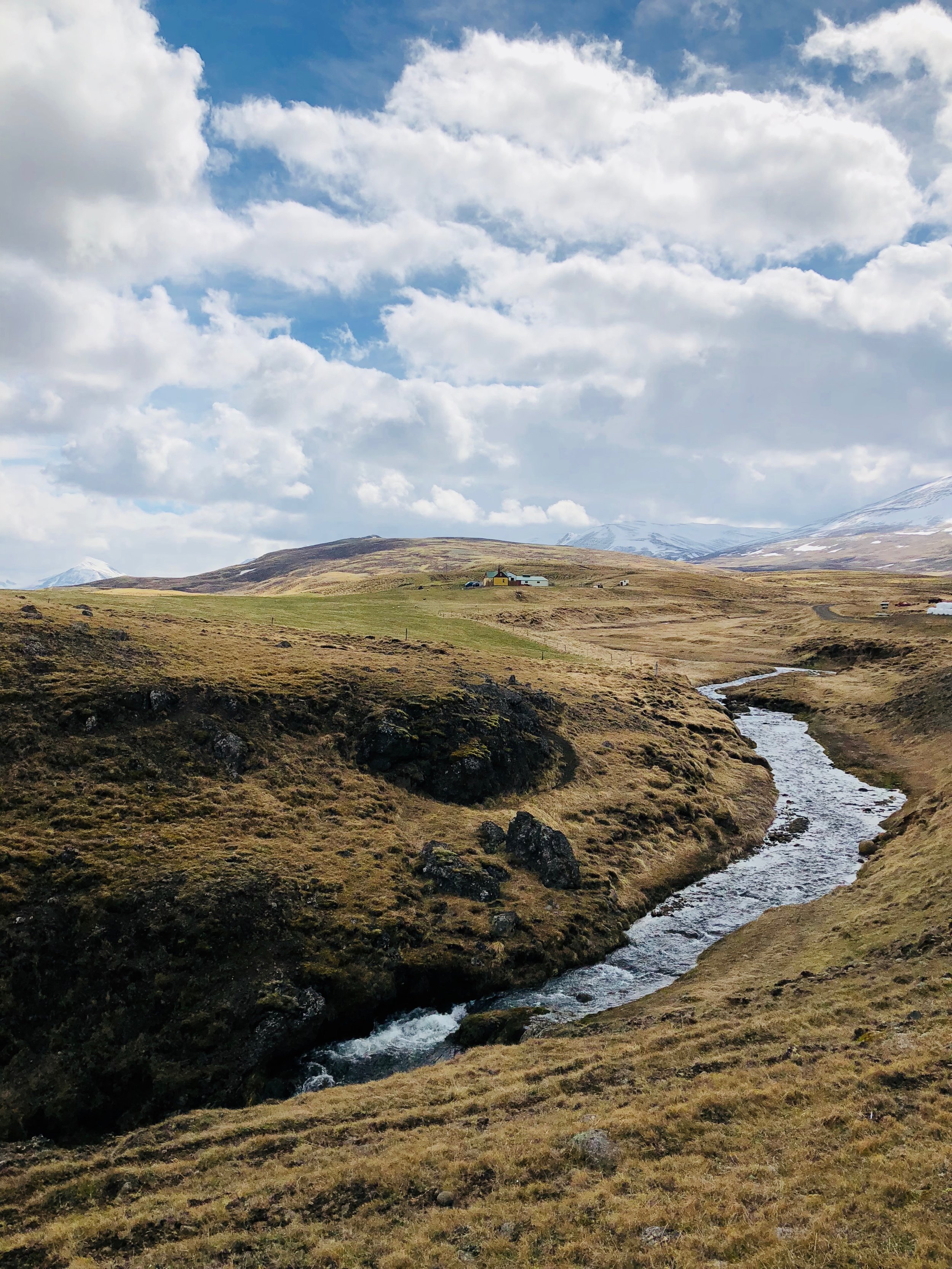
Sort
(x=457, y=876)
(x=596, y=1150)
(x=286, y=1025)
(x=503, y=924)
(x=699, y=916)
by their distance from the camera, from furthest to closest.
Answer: (x=699, y=916) → (x=457, y=876) → (x=503, y=924) → (x=286, y=1025) → (x=596, y=1150)

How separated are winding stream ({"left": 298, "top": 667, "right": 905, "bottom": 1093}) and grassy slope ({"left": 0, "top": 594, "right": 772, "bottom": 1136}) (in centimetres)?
107

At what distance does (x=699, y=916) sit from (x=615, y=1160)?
23.0m

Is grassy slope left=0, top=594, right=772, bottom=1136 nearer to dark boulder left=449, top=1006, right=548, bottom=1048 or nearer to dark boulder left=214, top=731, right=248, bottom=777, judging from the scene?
dark boulder left=214, top=731, right=248, bottom=777

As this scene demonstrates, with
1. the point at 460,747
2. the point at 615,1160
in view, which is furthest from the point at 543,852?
the point at 615,1160

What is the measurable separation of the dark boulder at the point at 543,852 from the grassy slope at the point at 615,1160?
10.5m

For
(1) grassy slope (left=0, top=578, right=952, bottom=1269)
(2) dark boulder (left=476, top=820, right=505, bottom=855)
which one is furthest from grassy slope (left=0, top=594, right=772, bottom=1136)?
(1) grassy slope (left=0, top=578, right=952, bottom=1269)

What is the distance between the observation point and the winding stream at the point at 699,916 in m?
26.5

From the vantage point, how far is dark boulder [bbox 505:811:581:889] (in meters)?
38.2

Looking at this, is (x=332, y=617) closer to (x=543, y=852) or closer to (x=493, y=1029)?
(x=543, y=852)

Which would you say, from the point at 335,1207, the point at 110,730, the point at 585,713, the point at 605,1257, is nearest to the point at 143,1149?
the point at 335,1207

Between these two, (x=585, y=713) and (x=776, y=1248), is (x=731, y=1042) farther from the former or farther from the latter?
(x=585, y=713)

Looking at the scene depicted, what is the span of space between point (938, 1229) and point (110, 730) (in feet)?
136

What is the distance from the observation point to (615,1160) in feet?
55.5

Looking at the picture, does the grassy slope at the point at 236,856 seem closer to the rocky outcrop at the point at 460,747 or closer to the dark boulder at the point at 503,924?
the dark boulder at the point at 503,924
